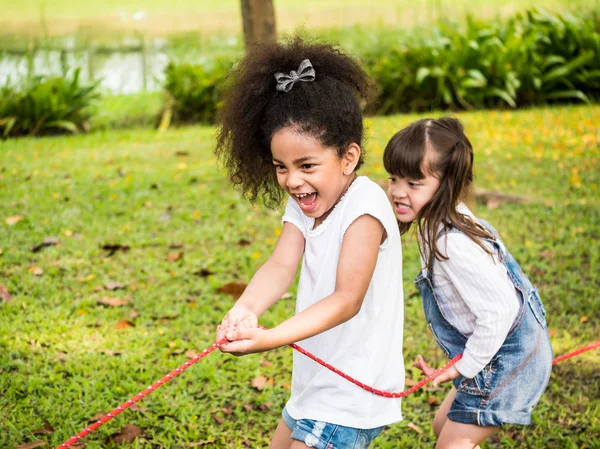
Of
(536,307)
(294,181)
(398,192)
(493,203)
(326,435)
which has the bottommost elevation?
(493,203)

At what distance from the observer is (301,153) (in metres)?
2.06

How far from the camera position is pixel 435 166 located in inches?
90.5

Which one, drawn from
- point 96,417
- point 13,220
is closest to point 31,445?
point 96,417

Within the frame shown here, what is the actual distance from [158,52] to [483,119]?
5.29 metres

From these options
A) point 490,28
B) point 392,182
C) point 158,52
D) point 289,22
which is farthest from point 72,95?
point 392,182

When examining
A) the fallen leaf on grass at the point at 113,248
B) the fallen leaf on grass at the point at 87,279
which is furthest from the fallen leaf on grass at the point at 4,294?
the fallen leaf on grass at the point at 113,248

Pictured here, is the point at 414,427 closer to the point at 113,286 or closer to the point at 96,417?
the point at 96,417

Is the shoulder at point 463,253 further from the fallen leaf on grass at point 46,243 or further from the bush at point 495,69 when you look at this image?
the bush at point 495,69

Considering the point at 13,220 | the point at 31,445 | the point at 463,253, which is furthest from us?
the point at 13,220

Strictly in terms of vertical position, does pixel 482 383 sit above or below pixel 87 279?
above

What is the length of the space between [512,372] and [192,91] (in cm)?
819

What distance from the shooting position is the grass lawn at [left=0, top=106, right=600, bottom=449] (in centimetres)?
314

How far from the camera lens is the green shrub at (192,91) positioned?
9.87 m

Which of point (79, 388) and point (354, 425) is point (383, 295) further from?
point (79, 388)
